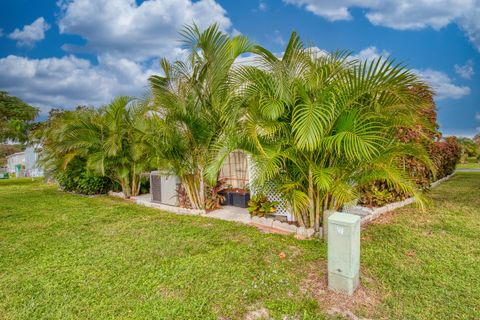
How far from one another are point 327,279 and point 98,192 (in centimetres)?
903

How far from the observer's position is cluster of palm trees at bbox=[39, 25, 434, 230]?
→ 339 centimetres

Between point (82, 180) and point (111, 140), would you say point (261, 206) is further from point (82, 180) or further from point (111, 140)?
point (82, 180)

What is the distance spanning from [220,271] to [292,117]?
2149 mm

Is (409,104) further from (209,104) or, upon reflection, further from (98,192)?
(98,192)

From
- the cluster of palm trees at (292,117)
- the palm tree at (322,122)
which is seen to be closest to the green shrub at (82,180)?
the cluster of palm trees at (292,117)

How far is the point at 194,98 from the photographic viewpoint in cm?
560

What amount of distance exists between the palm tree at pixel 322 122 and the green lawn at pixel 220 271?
0.95 meters

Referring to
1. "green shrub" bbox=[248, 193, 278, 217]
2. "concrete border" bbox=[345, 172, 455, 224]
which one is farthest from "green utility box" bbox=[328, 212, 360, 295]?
"concrete border" bbox=[345, 172, 455, 224]

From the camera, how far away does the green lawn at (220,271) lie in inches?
99.7

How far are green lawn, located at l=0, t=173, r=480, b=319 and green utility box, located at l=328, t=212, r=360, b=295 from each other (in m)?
0.14

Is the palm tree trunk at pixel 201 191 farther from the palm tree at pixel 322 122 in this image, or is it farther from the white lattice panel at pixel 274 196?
the palm tree at pixel 322 122

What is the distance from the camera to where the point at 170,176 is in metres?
6.84

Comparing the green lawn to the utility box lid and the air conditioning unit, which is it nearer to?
the utility box lid

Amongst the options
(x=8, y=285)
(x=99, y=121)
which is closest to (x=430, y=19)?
(x=99, y=121)
